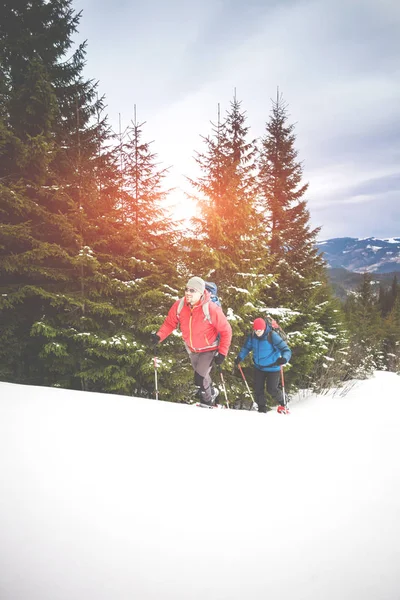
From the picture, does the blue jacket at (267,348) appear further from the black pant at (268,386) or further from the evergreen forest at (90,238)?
the evergreen forest at (90,238)

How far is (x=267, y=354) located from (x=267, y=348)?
121 mm

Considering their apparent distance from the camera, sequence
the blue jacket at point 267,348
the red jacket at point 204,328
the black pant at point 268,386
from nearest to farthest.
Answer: the red jacket at point 204,328 → the blue jacket at point 267,348 → the black pant at point 268,386

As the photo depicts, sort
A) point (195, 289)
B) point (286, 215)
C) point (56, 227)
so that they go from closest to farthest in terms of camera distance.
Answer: point (195, 289) < point (56, 227) < point (286, 215)

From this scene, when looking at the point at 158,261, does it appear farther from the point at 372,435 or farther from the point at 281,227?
the point at 372,435

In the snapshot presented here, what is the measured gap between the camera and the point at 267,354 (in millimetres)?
5934

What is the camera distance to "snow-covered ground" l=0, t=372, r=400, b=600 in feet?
4.60

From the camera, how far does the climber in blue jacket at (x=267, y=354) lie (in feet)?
19.1

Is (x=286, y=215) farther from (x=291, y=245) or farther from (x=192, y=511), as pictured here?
(x=192, y=511)

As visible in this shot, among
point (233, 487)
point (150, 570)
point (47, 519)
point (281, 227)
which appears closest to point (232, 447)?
point (233, 487)

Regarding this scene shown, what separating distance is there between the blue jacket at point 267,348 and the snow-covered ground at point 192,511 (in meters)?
2.81

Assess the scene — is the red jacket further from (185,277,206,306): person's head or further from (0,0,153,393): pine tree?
(0,0,153,393): pine tree

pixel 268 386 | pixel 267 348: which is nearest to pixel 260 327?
pixel 267 348

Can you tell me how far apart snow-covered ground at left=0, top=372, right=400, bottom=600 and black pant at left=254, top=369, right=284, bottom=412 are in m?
3.02

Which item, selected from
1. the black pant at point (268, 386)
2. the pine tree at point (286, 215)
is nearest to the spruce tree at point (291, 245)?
the pine tree at point (286, 215)
